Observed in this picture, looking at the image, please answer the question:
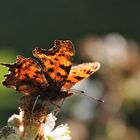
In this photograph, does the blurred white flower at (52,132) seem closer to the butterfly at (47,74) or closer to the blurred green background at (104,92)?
the butterfly at (47,74)

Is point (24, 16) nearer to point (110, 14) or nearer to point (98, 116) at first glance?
point (110, 14)

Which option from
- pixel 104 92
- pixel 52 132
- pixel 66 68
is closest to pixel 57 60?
pixel 66 68

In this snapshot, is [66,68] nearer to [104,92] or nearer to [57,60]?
[57,60]

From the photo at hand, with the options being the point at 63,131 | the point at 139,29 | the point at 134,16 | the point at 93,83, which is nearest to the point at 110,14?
the point at 134,16

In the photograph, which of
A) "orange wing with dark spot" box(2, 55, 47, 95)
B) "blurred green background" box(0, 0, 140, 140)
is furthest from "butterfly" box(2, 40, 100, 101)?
"blurred green background" box(0, 0, 140, 140)

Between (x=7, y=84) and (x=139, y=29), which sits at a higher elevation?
(x=7, y=84)

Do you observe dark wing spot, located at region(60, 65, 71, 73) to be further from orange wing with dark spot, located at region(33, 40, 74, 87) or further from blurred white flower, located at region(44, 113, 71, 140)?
blurred white flower, located at region(44, 113, 71, 140)
